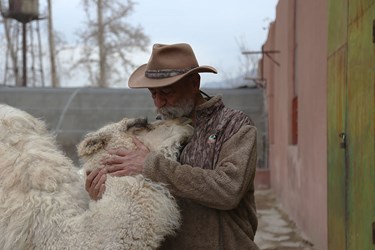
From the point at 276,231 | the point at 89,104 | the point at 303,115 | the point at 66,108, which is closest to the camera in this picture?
the point at 303,115

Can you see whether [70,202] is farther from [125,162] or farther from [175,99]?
[175,99]

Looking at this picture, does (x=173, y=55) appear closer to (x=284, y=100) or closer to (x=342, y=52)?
(x=342, y=52)

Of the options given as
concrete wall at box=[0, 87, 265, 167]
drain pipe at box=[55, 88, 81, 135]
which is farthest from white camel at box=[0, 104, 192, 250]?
drain pipe at box=[55, 88, 81, 135]

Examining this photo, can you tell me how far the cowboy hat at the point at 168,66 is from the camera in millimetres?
2111

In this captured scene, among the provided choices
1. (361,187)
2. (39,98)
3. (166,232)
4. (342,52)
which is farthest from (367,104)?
(39,98)

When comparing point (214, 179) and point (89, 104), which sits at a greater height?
point (214, 179)

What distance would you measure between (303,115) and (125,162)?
627cm

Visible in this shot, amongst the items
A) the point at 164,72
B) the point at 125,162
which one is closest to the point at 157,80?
the point at 164,72

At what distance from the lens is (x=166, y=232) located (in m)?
1.90

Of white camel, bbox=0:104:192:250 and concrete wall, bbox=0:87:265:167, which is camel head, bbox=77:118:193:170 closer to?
white camel, bbox=0:104:192:250

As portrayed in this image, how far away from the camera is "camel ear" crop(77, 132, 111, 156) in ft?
6.58

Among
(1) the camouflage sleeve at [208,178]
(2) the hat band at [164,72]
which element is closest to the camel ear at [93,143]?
(1) the camouflage sleeve at [208,178]

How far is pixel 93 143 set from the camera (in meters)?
2.01

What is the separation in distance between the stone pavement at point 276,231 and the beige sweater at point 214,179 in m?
5.22
